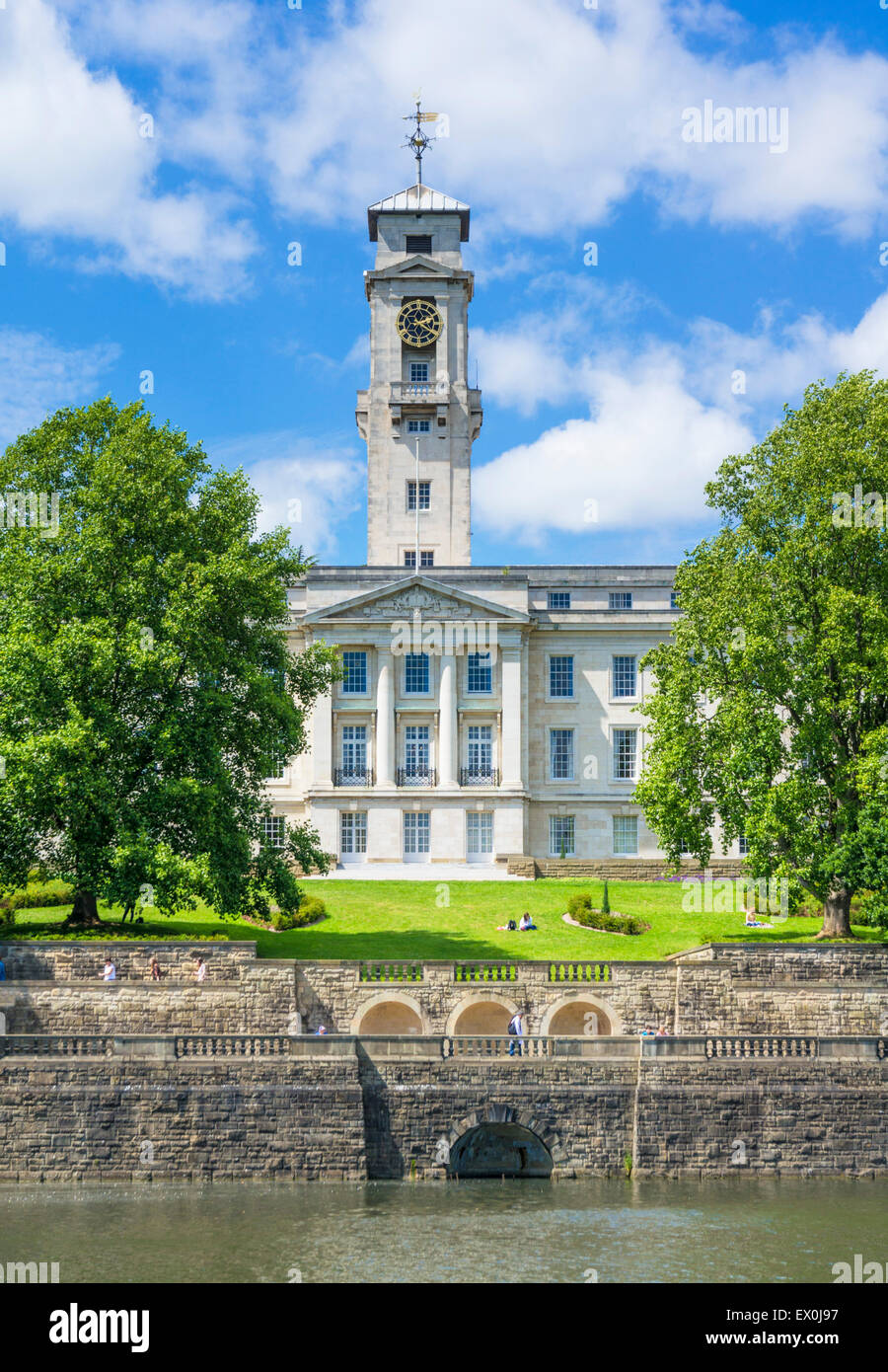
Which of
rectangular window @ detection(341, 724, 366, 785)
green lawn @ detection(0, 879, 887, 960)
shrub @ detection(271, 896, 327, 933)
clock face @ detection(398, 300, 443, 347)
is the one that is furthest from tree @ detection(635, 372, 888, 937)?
clock face @ detection(398, 300, 443, 347)

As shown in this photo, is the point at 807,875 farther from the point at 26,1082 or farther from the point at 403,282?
the point at 403,282

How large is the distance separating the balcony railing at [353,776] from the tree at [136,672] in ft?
67.4

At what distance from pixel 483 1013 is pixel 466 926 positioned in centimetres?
944

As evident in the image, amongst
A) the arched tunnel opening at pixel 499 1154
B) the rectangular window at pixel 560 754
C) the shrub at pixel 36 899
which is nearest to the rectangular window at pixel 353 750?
the rectangular window at pixel 560 754

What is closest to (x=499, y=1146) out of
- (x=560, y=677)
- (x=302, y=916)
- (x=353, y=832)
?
(x=302, y=916)

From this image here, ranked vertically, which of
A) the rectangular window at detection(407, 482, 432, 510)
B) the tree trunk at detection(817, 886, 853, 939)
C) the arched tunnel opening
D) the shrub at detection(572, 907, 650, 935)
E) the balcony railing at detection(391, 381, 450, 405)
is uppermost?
the balcony railing at detection(391, 381, 450, 405)

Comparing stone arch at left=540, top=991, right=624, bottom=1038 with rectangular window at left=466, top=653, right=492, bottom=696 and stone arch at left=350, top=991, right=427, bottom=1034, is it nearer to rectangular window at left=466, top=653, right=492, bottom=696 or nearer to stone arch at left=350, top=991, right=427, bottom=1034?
stone arch at left=350, top=991, right=427, bottom=1034

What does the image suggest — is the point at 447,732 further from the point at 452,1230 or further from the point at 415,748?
the point at 452,1230

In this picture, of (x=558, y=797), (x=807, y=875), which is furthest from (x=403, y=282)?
(x=807, y=875)

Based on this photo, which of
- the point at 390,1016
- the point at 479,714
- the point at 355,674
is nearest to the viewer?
the point at 390,1016

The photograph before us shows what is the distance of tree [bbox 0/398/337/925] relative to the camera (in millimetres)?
42312

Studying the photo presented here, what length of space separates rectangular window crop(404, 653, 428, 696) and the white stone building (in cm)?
7

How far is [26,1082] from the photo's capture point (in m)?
33.9

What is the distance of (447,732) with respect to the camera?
71.4m
